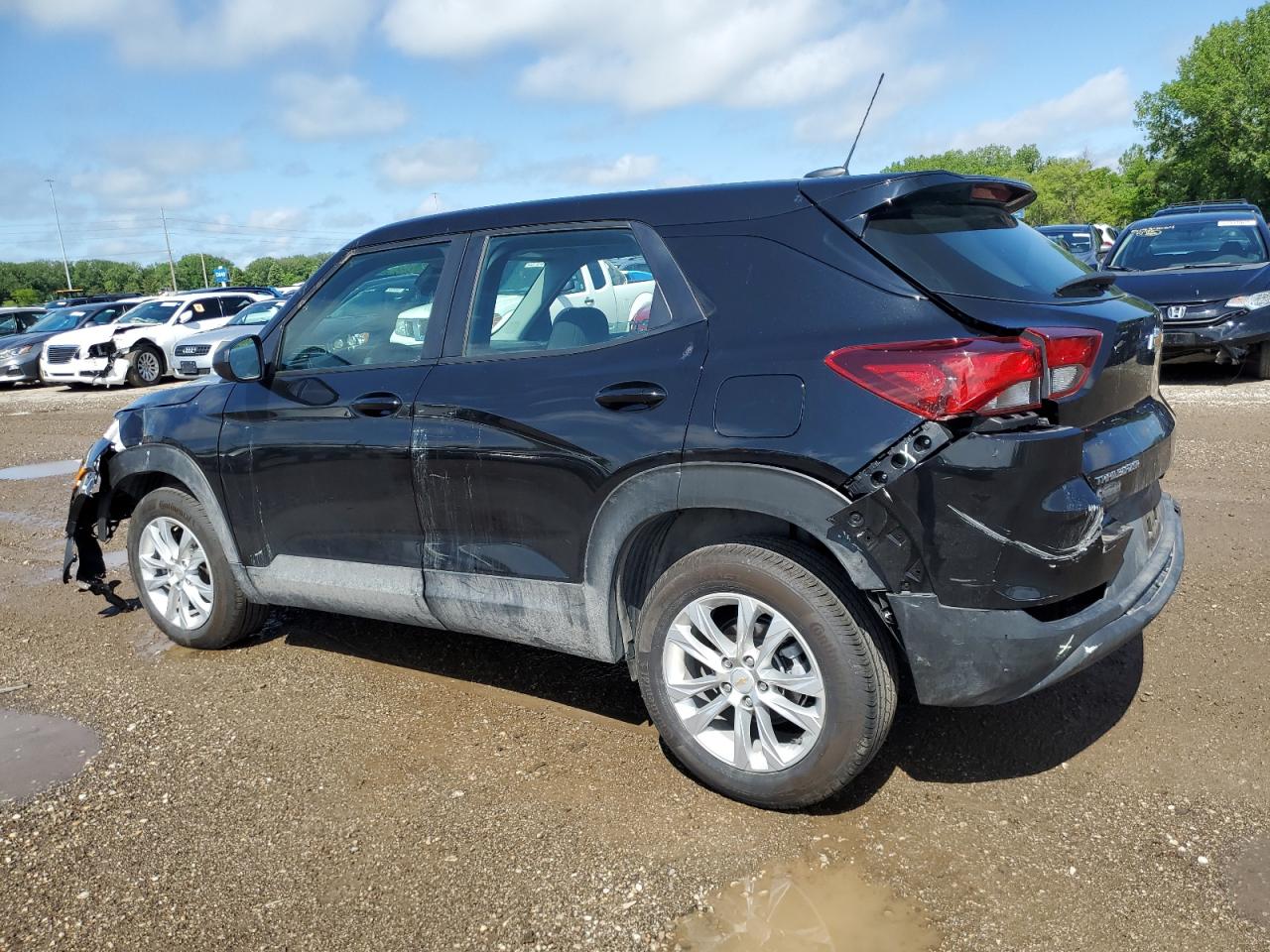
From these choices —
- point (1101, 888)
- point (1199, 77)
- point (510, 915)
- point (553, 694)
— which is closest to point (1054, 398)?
point (1101, 888)

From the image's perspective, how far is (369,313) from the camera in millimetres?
4098

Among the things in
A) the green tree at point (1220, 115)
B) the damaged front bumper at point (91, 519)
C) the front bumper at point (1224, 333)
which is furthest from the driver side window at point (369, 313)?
the green tree at point (1220, 115)

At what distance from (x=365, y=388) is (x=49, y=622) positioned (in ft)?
9.27

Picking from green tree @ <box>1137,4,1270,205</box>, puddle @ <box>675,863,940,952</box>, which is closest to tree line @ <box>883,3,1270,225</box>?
green tree @ <box>1137,4,1270,205</box>

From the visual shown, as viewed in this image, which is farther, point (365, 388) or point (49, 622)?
point (49, 622)

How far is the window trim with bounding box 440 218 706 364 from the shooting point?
325 centimetres

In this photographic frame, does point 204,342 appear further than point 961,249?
Yes

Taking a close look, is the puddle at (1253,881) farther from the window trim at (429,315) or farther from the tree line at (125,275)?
the tree line at (125,275)

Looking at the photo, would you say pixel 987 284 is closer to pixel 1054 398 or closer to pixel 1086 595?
pixel 1054 398

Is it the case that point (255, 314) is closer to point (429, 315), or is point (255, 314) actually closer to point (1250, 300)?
point (1250, 300)

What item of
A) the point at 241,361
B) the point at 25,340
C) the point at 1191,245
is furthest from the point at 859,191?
the point at 25,340

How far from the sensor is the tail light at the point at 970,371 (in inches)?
107

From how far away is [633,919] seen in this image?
2748 millimetres

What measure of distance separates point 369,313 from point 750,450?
1.88 m
